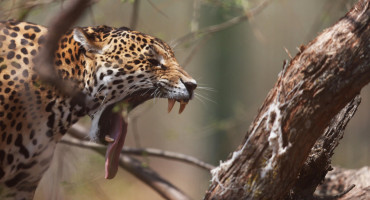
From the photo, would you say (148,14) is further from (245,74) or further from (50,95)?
(50,95)

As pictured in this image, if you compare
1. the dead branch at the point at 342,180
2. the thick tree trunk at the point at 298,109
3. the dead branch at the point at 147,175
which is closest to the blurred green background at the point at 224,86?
the dead branch at the point at 147,175

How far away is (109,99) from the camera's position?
3096 mm

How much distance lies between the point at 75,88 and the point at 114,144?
40 centimetres

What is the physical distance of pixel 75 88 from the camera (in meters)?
3.07

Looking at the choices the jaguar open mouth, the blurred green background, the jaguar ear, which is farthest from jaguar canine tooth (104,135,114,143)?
the blurred green background

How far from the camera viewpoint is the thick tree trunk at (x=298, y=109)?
7.54 feet

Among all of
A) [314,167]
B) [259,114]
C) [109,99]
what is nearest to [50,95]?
[109,99]

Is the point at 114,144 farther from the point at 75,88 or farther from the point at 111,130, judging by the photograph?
the point at 75,88

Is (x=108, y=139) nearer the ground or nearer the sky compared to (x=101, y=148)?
nearer the ground

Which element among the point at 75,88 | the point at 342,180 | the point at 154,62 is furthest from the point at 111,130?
the point at 342,180

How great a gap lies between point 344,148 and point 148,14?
4.23 m

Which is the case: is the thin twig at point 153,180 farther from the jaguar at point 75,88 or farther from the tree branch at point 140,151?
the jaguar at point 75,88

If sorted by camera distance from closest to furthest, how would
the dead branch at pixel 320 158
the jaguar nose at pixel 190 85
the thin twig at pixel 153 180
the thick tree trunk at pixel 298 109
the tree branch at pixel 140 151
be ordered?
the thick tree trunk at pixel 298 109, the dead branch at pixel 320 158, the jaguar nose at pixel 190 85, the thin twig at pixel 153 180, the tree branch at pixel 140 151

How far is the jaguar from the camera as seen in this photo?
9.86 feet
